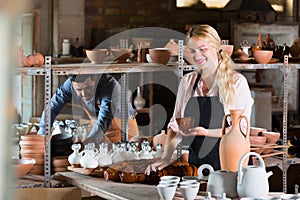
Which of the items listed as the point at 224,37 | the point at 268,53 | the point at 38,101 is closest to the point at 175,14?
the point at 224,37

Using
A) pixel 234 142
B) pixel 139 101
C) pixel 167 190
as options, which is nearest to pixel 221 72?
pixel 234 142

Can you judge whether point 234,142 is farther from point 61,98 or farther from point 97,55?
point 61,98

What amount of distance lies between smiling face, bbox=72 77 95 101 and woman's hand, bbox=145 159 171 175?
818 mm

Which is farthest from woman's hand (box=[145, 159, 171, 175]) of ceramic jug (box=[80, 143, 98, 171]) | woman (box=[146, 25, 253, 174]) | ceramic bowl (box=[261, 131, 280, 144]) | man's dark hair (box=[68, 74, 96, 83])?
ceramic bowl (box=[261, 131, 280, 144])

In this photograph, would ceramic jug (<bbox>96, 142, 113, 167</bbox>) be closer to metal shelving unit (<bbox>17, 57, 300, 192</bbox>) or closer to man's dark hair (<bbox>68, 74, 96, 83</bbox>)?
metal shelving unit (<bbox>17, 57, 300, 192</bbox>)

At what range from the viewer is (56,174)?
11.8 ft

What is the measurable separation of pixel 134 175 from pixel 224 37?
4.53 m

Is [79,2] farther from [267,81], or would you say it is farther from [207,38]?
[207,38]

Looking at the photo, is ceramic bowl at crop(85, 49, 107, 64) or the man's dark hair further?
the man's dark hair

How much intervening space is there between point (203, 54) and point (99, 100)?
0.91m

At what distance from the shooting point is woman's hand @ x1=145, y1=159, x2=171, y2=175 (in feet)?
11.2

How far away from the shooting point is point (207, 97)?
3.72 m

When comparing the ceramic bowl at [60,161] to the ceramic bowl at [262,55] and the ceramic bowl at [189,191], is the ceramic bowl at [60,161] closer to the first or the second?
the ceramic bowl at [189,191]

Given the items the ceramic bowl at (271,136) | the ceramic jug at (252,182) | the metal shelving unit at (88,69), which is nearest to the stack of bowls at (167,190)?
the ceramic jug at (252,182)
